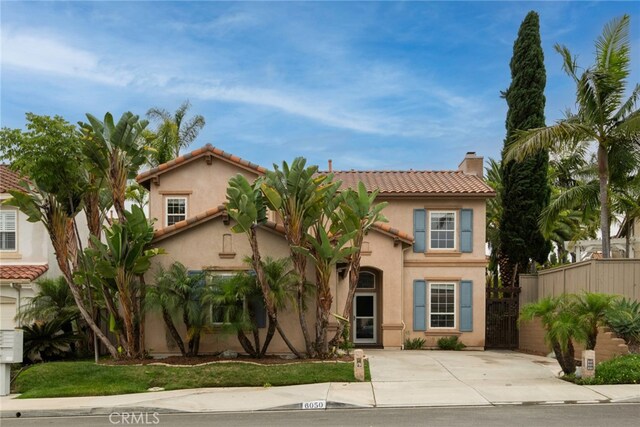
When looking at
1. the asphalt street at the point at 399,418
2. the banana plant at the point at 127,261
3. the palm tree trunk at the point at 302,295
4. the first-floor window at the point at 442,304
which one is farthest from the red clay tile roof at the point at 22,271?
the first-floor window at the point at 442,304

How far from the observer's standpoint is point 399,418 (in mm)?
11328

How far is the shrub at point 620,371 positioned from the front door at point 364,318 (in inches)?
383

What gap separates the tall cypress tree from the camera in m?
24.1

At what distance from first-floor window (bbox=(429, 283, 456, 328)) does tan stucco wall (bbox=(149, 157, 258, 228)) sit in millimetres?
7507

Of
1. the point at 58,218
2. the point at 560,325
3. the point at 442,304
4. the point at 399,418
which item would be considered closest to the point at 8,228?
the point at 58,218

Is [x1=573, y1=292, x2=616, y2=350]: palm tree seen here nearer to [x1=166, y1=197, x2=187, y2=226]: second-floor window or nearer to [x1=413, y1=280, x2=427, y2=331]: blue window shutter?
[x1=413, y1=280, x2=427, y2=331]: blue window shutter

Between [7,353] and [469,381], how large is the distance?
10427 mm

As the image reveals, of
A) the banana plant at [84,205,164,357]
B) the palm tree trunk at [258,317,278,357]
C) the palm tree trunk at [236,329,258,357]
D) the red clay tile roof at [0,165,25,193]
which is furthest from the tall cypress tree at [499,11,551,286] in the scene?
the red clay tile roof at [0,165,25,193]

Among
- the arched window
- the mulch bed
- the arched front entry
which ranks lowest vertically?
the mulch bed

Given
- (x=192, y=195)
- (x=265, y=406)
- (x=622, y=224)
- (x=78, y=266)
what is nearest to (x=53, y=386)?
(x=78, y=266)

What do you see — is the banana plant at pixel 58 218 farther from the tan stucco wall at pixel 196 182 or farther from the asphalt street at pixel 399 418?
the asphalt street at pixel 399 418

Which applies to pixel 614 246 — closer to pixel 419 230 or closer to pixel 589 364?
pixel 419 230

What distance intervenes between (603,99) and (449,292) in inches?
323

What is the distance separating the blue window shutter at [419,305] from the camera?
900 inches
